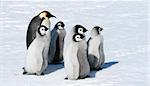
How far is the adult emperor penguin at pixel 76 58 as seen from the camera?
7.37m

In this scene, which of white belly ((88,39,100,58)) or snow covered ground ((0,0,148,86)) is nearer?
Answer: snow covered ground ((0,0,148,86))

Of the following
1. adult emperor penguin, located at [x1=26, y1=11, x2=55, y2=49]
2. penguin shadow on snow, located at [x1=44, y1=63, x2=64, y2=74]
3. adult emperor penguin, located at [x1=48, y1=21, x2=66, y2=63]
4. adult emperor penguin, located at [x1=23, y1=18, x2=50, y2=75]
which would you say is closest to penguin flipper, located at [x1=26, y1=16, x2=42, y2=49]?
adult emperor penguin, located at [x1=26, y1=11, x2=55, y2=49]

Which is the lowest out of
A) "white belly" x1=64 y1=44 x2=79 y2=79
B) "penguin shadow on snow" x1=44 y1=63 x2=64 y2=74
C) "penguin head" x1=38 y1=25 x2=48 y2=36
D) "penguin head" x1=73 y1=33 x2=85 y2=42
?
"penguin shadow on snow" x1=44 y1=63 x2=64 y2=74

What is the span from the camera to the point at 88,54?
7.92 metres

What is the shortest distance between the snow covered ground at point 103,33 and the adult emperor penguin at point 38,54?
0.13 metres

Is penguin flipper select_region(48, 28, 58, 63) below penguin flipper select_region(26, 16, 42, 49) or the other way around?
below

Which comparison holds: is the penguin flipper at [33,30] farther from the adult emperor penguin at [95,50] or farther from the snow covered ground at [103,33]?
the adult emperor penguin at [95,50]

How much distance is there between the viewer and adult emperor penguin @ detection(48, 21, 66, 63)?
27.5ft

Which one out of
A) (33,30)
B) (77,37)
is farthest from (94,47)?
(33,30)

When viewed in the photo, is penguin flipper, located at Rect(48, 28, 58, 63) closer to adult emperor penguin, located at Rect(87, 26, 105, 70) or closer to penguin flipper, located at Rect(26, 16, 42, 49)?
penguin flipper, located at Rect(26, 16, 42, 49)

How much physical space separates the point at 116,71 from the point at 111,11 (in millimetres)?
6138

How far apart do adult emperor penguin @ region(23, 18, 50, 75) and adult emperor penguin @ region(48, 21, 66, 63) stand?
0.67m

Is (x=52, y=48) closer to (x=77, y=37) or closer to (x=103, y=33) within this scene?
(x=77, y=37)

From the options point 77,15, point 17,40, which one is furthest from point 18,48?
point 77,15
